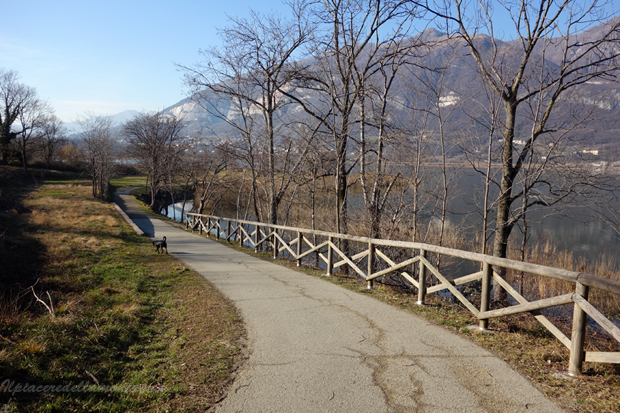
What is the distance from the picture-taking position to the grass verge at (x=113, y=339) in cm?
359

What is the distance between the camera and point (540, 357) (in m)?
4.36

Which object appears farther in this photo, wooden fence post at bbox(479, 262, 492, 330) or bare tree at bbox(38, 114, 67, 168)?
bare tree at bbox(38, 114, 67, 168)

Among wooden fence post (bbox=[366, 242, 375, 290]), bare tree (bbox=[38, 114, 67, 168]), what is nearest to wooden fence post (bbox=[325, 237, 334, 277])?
wooden fence post (bbox=[366, 242, 375, 290])

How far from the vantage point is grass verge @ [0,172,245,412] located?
3586 millimetres

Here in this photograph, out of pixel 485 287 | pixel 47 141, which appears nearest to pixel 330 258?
pixel 485 287

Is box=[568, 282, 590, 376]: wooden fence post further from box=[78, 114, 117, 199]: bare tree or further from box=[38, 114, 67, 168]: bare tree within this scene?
box=[38, 114, 67, 168]: bare tree

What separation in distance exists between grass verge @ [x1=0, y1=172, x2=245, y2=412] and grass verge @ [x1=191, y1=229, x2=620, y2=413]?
123 inches

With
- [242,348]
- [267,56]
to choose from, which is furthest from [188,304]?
[267,56]

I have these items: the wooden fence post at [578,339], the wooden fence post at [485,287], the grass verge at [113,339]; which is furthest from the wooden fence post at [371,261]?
the wooden fence post at [578,339]

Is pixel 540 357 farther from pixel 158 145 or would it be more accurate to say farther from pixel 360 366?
pixel 158 145

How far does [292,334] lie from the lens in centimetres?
522

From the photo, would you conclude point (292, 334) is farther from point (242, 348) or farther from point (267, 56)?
point (267, 56)

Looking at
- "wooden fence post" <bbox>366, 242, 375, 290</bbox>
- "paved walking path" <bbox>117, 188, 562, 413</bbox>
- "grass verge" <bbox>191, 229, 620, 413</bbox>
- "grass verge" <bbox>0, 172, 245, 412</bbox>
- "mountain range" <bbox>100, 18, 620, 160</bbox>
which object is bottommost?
"grass verge" <bbox>0, 172, 245, 412</bbox>

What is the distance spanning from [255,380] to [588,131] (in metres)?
10.7
